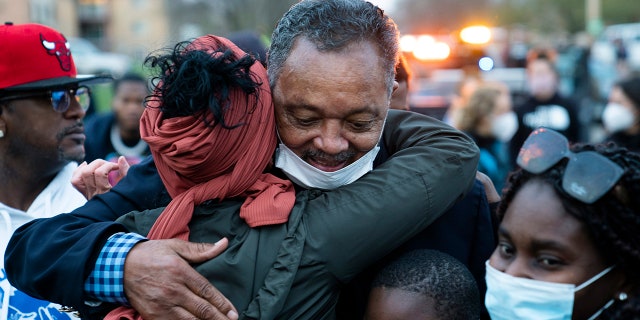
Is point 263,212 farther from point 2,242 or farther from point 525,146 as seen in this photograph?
point 2,242

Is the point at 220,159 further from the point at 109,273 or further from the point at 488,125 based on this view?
the point at 488,125

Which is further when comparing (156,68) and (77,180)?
(77,180)

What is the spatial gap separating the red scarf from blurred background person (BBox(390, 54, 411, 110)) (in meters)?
1.31

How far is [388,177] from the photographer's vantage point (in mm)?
2482

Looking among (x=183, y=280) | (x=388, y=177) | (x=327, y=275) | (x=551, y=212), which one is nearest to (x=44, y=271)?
(x=183, y=280)

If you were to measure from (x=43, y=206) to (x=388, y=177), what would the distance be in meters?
1.95

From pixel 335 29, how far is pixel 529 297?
43.1 inches

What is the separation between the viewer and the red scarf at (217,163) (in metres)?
2.35

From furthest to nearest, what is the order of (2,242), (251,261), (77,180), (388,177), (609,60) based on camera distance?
1. (609,60)
2. (2,242)
3. (77,180)
4. (388,177)
5. (251,261)

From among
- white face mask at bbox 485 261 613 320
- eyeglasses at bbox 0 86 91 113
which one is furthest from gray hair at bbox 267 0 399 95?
eyeglasses at bbox 0 86 91 113

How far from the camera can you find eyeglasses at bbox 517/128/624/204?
2.29 metres

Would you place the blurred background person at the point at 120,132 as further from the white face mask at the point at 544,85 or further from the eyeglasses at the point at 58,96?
the white face mask at the point at 544,85

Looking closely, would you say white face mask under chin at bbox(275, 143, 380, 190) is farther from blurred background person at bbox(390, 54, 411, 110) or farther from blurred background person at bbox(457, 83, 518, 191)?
blurred background person at bbox(457, 83, 518, 191)

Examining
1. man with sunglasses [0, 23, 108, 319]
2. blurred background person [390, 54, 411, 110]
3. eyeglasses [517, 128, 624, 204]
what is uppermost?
eyeglasses [517, 128, 624, 204]
